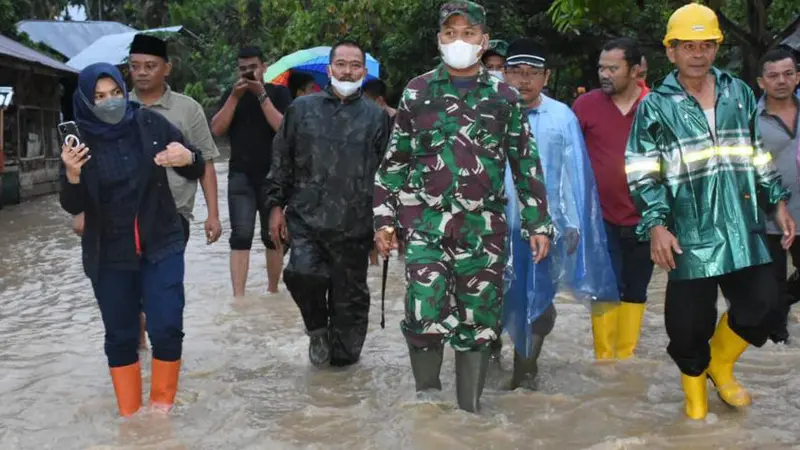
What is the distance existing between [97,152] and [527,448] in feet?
7.96

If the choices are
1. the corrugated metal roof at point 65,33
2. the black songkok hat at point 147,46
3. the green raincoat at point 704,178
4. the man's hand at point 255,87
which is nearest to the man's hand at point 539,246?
the green raincoat at point 704,178

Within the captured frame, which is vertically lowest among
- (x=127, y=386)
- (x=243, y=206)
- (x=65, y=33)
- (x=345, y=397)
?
(x=345, y=397)

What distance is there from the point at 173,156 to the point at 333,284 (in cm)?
140

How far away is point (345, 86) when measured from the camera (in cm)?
559

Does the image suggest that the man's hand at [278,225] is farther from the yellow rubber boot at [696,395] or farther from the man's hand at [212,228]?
the yellow rubber boot at [696,395]

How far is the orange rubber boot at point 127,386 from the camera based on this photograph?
15.4 feet

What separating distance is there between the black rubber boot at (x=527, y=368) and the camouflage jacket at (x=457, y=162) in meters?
0.82

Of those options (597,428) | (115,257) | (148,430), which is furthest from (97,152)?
(597,428)

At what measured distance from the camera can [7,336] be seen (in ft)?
23.0

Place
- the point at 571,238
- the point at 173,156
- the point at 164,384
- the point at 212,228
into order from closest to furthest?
the point at 173,156 → the point at 164,384 → the point at 571,238 → the point at 212,228

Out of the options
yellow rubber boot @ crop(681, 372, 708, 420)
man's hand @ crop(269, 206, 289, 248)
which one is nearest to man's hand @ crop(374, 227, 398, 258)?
man's hand @ crop(269, 206, 289, 248)

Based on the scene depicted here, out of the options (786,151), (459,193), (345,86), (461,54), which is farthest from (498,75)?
(786,151)

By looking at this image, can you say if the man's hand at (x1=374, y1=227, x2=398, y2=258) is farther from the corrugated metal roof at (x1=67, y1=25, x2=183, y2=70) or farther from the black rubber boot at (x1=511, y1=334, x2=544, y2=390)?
the corrugated metal roof at (x1=67, y1=25, x2=183, y2=70)

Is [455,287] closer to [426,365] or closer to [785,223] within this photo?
[426,365]
